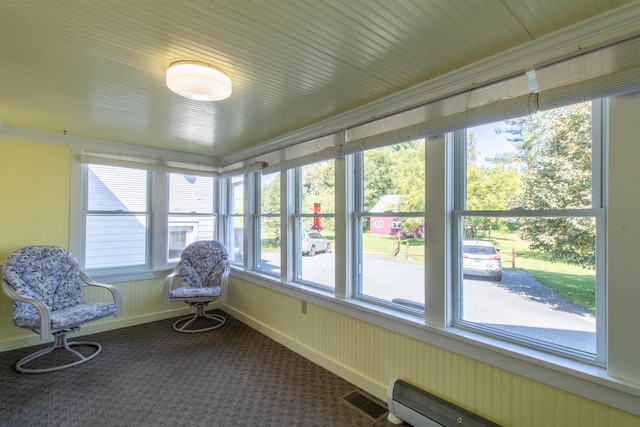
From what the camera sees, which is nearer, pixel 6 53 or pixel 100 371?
pixel 6 53

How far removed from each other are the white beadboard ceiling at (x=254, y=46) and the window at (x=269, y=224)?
4.39 feet

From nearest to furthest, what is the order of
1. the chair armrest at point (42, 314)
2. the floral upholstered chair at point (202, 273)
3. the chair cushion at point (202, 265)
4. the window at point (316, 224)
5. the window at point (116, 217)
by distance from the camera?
the chair armrest at point (42, 314) < the window at point (316, 224) < the window at point (116, 217) < the floral upholstered chair at point (202, 273) < the chair cushion at point (202, 265)

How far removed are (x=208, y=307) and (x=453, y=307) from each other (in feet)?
12.2

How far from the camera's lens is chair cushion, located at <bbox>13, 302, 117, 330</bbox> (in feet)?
8.94

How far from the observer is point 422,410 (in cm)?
196

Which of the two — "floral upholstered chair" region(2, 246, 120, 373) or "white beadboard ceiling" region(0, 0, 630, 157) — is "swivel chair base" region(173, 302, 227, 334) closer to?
"floral upholstered chair" region(2, 246, 120, 373)

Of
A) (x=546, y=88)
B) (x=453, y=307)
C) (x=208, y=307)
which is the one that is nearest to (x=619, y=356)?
(x=453, y=307)

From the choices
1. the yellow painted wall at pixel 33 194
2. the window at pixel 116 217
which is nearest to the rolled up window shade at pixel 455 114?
the window at pixel 116 217

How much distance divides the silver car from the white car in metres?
1.38

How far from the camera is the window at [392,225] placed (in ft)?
7.59

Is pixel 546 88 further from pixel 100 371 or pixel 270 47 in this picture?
pixel 100 371

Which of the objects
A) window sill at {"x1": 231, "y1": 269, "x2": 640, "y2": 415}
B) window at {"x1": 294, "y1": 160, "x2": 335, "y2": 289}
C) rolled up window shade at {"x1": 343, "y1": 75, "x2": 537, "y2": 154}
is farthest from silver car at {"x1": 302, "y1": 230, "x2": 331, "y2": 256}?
rolled up window shade at {"x1": 343, "y1": 75, "x2": 537, "y2": 154}

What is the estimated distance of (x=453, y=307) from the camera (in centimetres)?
208

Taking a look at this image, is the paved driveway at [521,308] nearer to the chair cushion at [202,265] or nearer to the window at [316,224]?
the window at [316,224]
